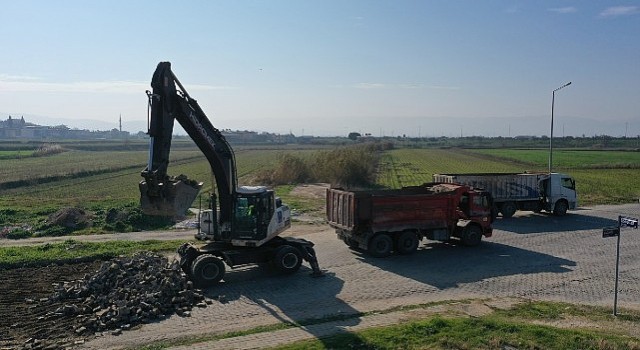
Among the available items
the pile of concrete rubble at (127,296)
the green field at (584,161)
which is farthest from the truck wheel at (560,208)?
the green field at (584,161)

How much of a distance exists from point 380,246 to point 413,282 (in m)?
3.45

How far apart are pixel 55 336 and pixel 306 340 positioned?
5962 mm

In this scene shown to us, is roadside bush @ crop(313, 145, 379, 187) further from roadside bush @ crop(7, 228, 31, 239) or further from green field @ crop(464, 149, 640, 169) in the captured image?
green field @ crop(464, 149, 640, 169)

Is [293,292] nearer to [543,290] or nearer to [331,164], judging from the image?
[543,290]

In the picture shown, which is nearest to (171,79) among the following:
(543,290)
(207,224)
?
(207,224)

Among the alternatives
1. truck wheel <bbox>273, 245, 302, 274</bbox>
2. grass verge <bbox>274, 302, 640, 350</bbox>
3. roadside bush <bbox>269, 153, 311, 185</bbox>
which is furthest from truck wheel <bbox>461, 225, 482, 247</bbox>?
roadside bush <bbox>269, 153, 311, 185</bbox>

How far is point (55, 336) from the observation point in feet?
44.0

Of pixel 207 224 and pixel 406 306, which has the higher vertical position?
pixel 207 224

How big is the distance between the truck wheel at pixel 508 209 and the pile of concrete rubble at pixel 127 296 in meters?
19.7

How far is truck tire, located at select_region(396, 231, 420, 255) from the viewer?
2177 cm

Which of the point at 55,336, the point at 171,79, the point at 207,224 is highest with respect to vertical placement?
the point at 171,79

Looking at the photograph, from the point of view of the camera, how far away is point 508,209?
30.8 metres

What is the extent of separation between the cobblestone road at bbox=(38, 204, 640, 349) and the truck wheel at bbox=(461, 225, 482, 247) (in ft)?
0.86

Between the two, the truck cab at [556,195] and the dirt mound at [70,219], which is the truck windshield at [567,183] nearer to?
the truck cab at [556,195]
